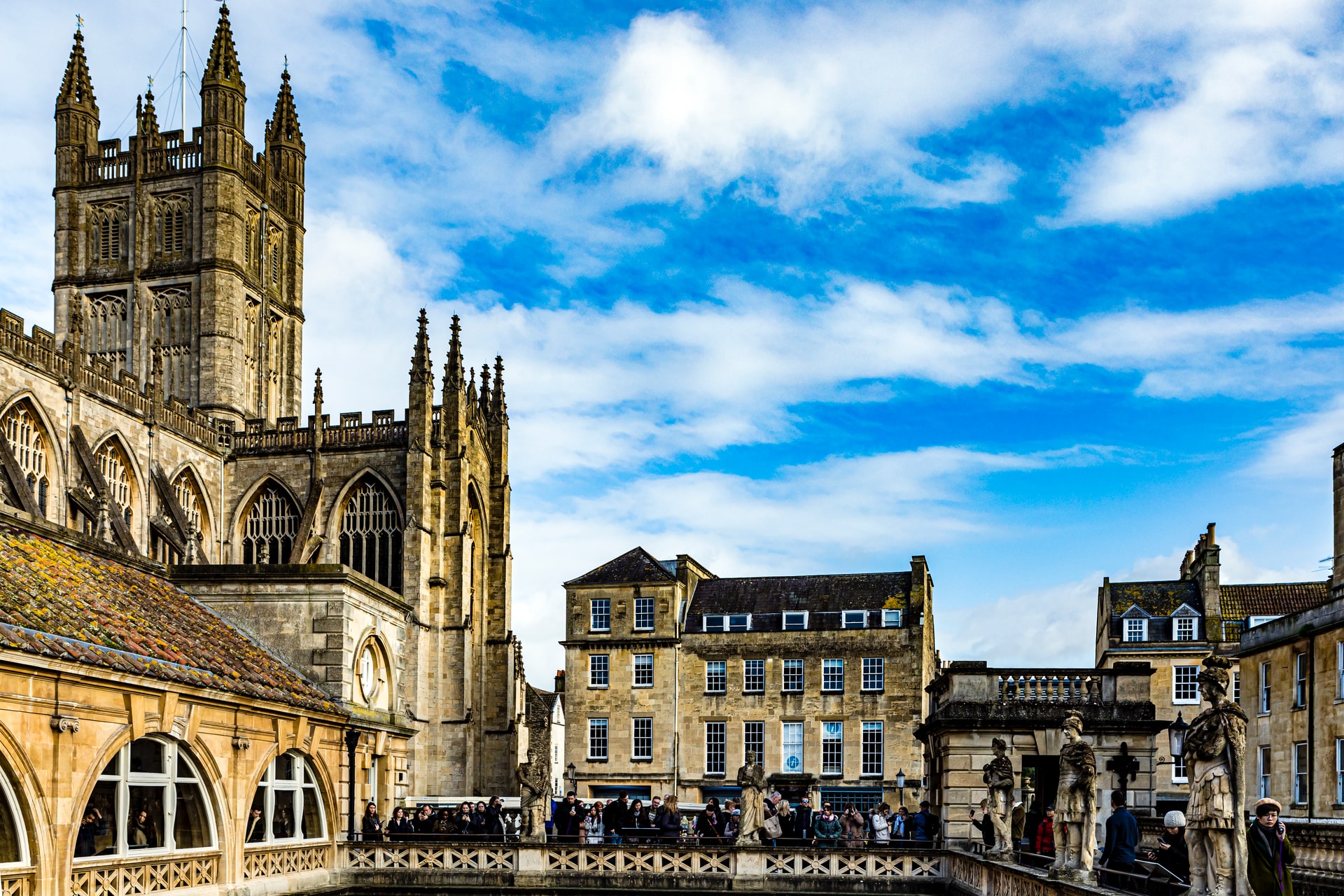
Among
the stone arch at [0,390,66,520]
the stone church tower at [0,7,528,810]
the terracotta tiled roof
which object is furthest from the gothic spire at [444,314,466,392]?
the terracotta tiled roof

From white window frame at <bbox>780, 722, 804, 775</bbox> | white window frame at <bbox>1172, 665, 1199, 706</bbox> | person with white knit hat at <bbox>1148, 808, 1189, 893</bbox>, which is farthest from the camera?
white window frame at <bbox>780, 722, 804, 775</bbox>

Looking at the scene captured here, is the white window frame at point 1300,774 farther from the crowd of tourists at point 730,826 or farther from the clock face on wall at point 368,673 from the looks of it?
the clock face on wall at point 368,673

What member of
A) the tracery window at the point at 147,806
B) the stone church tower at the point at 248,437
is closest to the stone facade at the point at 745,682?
the stone church tower at the point at 248,437

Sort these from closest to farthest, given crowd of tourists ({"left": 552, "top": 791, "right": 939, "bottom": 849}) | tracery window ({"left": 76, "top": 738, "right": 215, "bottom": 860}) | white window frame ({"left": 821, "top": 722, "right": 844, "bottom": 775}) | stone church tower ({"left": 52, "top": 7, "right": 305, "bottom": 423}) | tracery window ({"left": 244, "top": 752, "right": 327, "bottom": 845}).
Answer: tracery window ({"left": 76, "top": 738, "right": 215, "bottom": 860})
tracery window ({"left": 244, "top": 752, "right": 327, "bottom": 845})
crowd of tourists ({"left": 552, "top": 791, "right": 939, "bottom": 849})
white window frame ({"left": 821, "top": 722, "right": 844, "bottom": 775})
stone church tower ({"left": 52, "top": 7, "right": 305, "bottom": 423})

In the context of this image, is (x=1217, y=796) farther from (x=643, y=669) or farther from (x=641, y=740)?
(x=643, y=669)

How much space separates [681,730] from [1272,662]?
2671 cm

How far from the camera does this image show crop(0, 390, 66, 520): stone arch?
4269 cm

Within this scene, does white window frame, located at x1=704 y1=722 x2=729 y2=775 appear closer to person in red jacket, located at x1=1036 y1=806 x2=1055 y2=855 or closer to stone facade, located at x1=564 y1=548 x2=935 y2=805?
stone facade, located at x1=564 y1=548 x2=935 y2=805

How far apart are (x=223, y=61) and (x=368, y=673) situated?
42536 millimetres

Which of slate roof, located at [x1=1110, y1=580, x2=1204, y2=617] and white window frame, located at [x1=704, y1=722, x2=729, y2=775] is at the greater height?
slate roof, located at [x1=1110, y1=580, x2=1204, y2=617]

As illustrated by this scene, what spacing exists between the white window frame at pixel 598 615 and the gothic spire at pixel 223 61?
28412mm

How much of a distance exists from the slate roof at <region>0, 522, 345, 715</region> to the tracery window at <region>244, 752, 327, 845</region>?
1203 mm

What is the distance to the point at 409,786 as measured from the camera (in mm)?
51125

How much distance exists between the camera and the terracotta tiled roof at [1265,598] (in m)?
53.7
